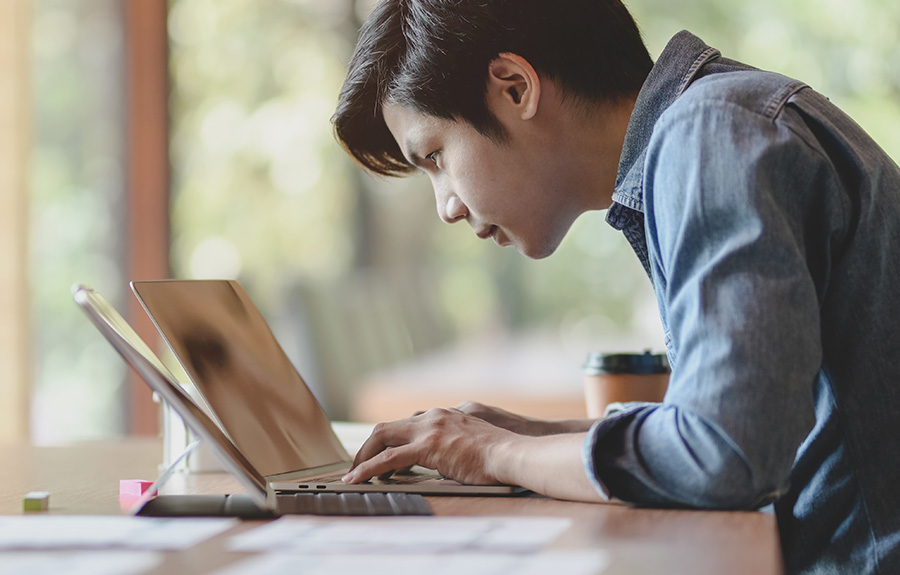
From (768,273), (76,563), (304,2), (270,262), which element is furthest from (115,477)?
(304,2)

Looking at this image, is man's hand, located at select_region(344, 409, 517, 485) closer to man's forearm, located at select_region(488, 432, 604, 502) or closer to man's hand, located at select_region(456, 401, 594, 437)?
man's forearm, located at select_region(488, 432, 604, 502)

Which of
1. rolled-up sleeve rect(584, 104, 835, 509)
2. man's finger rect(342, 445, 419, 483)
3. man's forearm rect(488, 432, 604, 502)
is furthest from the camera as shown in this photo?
man's finger rect(342, 445, 419, 483)

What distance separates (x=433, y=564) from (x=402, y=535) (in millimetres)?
98

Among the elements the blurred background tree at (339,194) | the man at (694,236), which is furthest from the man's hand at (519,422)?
the blurred background tree at (339,194)

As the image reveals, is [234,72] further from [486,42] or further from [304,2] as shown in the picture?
[486,42]

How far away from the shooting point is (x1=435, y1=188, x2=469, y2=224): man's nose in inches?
48.4

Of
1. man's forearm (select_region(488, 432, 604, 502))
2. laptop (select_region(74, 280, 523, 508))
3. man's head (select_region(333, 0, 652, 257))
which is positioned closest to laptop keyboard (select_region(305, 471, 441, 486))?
laptop (select_region(74, 280, 523, 508))

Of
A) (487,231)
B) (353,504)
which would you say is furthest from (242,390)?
(487,231)

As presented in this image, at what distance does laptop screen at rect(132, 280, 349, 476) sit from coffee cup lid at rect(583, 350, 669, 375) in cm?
33

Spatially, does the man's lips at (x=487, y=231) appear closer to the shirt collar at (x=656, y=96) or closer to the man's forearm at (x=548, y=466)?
the shirt collar at (x=656, y=96)

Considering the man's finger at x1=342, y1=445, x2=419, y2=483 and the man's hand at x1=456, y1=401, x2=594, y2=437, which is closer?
the man's finger at x1=342, y1=445, x2=419, y2=483

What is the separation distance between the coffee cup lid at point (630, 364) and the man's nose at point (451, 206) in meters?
0.25

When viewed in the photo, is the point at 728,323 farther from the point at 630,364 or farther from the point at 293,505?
the point at 630,364

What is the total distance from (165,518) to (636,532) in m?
0.38
